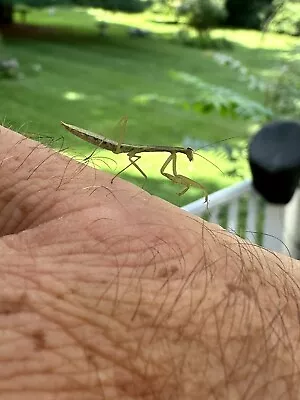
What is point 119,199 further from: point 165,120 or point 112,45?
point 112,45

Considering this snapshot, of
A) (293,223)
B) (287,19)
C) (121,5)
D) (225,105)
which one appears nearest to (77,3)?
(121,5)

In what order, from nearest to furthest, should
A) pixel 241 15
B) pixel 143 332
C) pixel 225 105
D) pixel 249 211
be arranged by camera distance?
pixel 143 332, pixel 249 211, pixel 225 105, pixel 241 15

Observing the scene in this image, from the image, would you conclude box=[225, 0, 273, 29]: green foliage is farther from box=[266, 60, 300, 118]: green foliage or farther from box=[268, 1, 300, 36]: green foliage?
box=[268, 1, 300, 36]: green foliage

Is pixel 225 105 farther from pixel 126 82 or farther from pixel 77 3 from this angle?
pixel 77 3

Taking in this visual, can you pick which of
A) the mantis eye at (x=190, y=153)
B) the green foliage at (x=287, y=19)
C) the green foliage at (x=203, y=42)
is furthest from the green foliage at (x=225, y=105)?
the green foliage at (x=203, y=42)

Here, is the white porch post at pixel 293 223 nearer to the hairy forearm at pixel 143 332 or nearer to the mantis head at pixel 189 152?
the mantis head at pixel 189 152

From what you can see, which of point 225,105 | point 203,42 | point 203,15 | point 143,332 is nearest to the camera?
point 143,332

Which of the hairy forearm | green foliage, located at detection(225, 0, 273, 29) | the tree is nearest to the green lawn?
the tree
